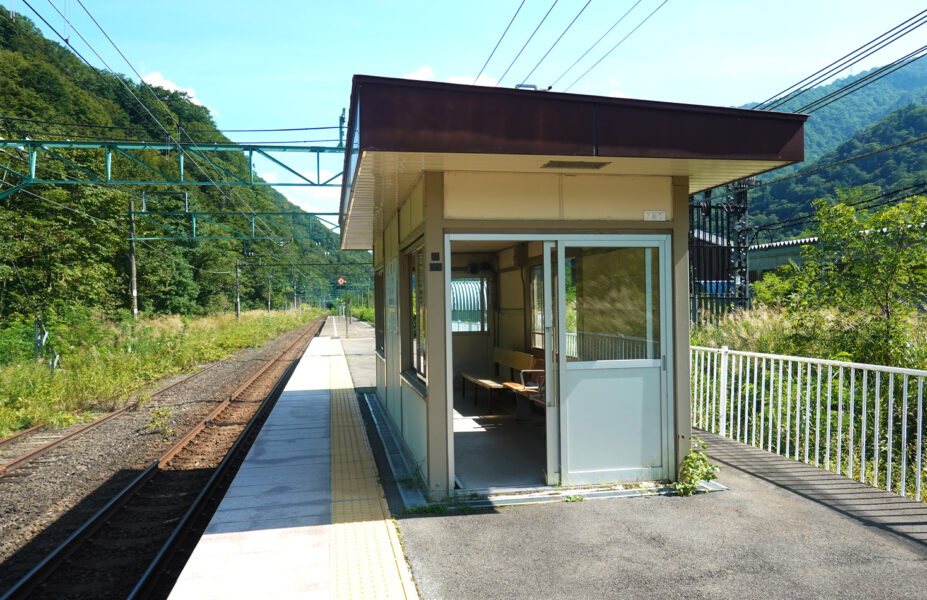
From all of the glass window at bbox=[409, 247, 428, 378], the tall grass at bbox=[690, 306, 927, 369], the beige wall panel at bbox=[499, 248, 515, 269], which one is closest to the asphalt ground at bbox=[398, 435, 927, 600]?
the glass window at bbox=[409, 247, 428, 378]

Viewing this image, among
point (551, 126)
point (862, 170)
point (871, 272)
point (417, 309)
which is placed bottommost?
point (417, 309)

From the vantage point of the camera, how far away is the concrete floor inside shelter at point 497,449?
585 cm

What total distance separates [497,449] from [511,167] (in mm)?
3275

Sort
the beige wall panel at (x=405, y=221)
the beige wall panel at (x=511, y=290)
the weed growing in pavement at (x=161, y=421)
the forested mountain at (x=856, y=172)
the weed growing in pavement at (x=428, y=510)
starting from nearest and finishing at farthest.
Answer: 1. the weed growing in pavement at (x=428, y=510)
2. the beige wall panel at (x=405, y=221)
3. the weed growing in pavement at (x=161, y=421)
4. the beige wall panel at (x=511, y=290)
5. the forested mountain at (x=856, y=172)

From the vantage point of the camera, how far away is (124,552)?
16.1ft

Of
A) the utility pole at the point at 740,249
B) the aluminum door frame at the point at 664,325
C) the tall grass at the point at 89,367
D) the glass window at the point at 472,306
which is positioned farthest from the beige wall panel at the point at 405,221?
the utility pole at the point at 740,249

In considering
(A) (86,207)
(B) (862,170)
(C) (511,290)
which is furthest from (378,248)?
(B) (862,170)

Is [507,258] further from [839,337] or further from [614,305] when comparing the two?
[839,337]

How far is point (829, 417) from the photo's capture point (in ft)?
18.3

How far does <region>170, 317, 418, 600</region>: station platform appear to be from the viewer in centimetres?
378

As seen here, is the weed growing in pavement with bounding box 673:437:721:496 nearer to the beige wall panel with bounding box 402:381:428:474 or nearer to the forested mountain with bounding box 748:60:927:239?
the beige wall panel with bounding box 402:381:428:474

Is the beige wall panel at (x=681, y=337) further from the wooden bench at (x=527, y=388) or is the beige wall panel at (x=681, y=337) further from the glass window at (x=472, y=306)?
the glass window at (x=472, y=306)

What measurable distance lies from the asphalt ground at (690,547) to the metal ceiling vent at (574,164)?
9.22ft

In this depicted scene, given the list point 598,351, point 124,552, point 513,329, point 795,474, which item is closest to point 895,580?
point 795,474
